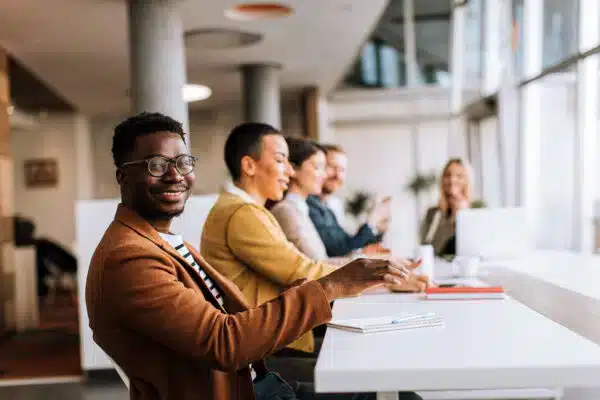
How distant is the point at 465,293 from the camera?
7.25ft

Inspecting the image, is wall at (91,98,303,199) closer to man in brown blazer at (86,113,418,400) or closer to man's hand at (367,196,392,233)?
man's hand at (367,196,392,233)

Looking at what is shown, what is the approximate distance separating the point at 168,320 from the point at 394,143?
11352mm

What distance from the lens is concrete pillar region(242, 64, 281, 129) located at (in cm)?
983

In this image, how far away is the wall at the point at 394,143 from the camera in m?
12.4

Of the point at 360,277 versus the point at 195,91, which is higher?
the point at 195,91

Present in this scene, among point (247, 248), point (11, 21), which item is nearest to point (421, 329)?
point (247, 248)

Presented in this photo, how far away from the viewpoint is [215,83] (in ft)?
36.3

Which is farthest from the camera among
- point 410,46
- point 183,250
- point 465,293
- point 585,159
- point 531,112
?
point 410,46

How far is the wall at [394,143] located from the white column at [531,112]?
4.38m

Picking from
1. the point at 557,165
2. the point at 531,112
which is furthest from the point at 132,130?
the point at 531,112

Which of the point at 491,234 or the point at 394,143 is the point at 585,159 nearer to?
the point at 491,234

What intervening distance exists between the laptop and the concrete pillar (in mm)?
6339

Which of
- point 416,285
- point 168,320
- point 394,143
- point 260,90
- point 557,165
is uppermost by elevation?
point 260,90

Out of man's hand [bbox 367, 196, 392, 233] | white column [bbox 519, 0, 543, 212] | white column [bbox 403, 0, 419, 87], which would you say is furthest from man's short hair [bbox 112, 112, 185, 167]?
white column [bbox 403, 0, 419, 87]
